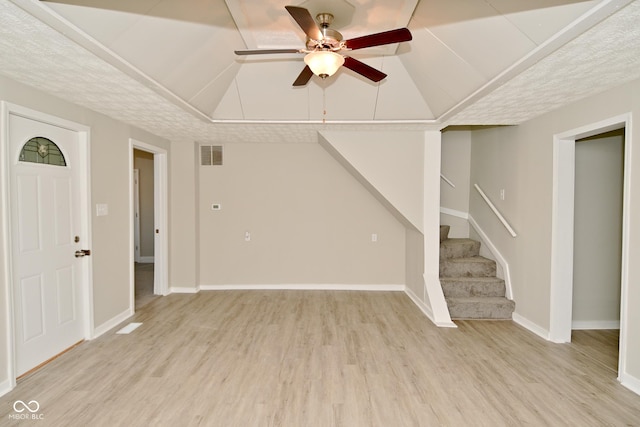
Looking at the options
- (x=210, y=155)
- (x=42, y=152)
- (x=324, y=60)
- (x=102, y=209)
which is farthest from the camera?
(x=210, y=155)

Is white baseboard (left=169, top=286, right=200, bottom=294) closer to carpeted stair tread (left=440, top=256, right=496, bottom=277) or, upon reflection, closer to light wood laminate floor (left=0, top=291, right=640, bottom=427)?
light wood laminate floor (left=0, top=291, right=640, bottom=427)

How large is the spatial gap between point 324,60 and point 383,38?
0.41 m

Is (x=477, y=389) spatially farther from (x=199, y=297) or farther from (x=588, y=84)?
(x=199, y=297)

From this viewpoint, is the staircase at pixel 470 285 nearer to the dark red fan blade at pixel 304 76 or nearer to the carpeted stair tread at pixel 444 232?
the carpeted stair tread at pixel 444 232

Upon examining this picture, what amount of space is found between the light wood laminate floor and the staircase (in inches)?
7.1

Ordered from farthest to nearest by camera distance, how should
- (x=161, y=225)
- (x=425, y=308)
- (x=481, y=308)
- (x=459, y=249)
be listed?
(x=161, y=225)
(x=459, y=249)
(x=425, y=308)
(x=481, y=308)

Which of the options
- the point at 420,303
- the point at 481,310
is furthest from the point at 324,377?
the point at 481,310

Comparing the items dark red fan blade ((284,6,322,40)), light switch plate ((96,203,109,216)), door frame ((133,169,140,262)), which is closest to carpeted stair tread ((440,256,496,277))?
dark red fan blade ((284,6,322,40))

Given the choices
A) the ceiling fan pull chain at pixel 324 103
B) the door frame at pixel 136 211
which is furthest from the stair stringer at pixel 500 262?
the door frame at pixel 136 211

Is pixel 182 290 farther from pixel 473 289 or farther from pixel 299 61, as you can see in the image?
pixel 473 289

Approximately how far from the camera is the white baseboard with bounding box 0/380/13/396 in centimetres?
240

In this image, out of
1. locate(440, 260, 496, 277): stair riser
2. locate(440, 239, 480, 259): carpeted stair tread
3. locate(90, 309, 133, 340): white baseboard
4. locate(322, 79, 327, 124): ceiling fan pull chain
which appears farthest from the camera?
locate(440, 239, 480, 259): carpeted stair tread

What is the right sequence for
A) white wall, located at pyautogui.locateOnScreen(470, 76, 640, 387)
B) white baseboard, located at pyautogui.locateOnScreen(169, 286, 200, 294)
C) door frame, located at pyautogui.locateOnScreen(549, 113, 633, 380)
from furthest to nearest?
white baseboard, located at pyautogui.locateOnScreen(169, 286, 200, 294), door frame, located at pyautogui.locateOnScreen(549, 113, 633, 380), white wall, located at pyautogui.locateOnScreen(470, 76, 640, 387)

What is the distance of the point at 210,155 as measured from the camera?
17.2ft
